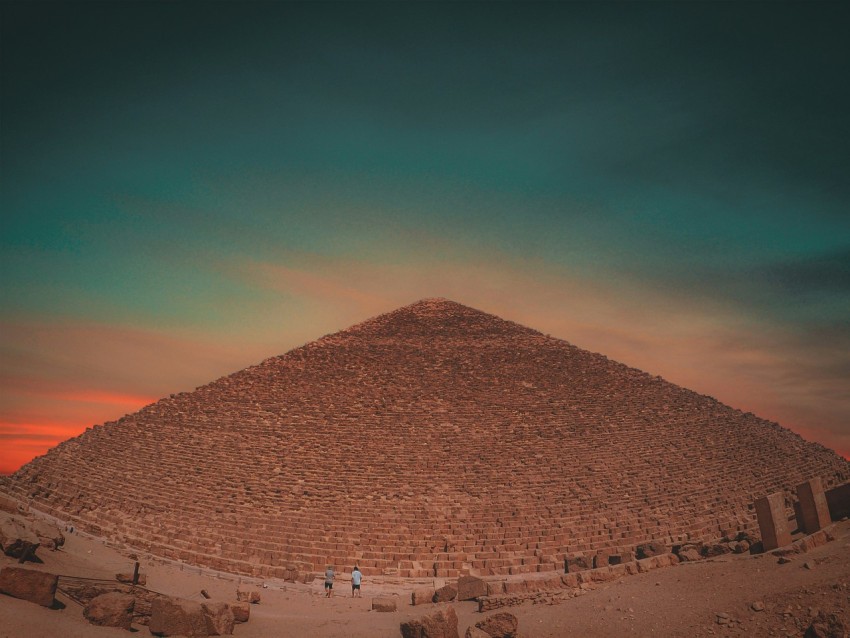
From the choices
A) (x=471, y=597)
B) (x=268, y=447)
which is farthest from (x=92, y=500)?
(x=471, y=597)

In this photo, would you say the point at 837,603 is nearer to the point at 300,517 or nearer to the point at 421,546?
the point at 421,546

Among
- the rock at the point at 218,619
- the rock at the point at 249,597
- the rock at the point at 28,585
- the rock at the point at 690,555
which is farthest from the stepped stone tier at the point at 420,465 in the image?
the rock at the point at 28,585

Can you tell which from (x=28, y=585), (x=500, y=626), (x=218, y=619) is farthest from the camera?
(x=218, y=619)

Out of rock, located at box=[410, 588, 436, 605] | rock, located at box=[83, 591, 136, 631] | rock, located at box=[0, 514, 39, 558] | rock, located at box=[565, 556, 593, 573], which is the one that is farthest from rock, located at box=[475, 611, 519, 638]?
rock, located at box=[0, 514, 39, 558]

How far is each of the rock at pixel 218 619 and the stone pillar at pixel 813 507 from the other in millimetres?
10460

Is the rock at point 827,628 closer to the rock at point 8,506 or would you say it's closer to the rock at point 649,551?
the rock at point 649,551

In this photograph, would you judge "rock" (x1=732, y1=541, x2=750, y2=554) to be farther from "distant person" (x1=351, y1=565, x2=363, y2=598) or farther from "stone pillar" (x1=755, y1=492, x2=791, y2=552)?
"distant person" (x1=351, y1=565, x2=363, y2=598)

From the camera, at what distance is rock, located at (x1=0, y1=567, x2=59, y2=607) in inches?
289

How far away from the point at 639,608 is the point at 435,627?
10.1 feet

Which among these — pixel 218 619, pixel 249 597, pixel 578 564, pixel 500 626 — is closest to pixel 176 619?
pixel 218 619

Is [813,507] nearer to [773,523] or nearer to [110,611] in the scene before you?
[773,523]

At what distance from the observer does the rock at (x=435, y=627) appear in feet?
27.3

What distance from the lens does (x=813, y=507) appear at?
11094mm

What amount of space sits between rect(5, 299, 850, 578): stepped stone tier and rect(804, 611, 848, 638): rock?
10476 mm
